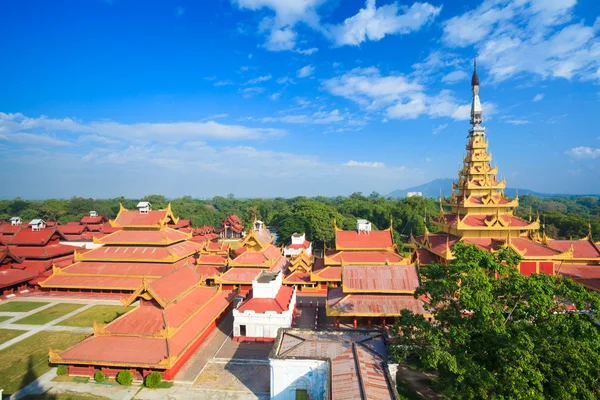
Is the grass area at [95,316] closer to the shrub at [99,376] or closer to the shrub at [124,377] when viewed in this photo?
the shrub at [99,376]

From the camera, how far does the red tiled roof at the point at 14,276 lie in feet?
96.6

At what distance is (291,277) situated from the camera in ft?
104

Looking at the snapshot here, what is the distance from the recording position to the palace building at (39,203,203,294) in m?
28.5

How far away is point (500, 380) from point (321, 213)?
53407 mm

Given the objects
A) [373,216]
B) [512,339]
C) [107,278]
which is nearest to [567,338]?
[512,339]

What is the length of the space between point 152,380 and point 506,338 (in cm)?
1568

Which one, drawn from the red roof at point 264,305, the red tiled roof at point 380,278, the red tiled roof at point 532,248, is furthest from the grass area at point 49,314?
the red tiled roof at point 532,248

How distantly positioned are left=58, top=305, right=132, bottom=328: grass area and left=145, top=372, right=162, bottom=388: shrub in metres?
10.2

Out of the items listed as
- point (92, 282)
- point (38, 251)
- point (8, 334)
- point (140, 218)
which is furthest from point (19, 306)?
point (140, 218)

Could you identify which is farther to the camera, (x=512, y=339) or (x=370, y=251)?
(x=370, y=251)

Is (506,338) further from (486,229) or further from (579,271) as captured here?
(579,271)

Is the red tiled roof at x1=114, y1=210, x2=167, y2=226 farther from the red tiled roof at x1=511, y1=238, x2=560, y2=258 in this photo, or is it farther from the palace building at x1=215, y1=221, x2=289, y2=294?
the red tiled roof at x1=511, y1=238, x2=560, y2=258

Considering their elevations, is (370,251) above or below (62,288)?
above

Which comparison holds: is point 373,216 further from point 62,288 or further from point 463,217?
point 62,288
